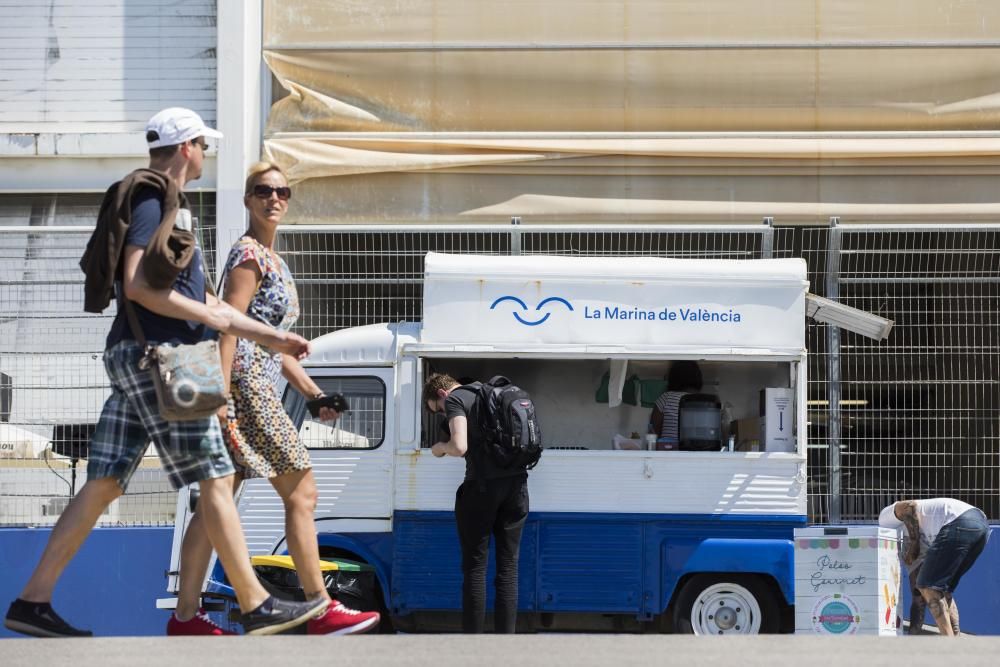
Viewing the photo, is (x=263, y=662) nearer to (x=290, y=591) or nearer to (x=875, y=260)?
(x=290, y=591)

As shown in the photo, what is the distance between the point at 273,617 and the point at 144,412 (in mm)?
843

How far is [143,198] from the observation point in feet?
15.2

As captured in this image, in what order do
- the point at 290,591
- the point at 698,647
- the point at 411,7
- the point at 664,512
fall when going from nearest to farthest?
the point at 698,647
the point at 290,591
the point at 664,512
the point at 411,7

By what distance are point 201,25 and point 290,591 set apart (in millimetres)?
6410

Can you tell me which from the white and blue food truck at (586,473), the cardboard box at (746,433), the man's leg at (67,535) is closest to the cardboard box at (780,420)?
the white and blue food truck at (586,473)

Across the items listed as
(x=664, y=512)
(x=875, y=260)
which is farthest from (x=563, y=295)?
(x=875, y=260)

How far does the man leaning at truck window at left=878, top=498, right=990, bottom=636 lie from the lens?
928 centimetres

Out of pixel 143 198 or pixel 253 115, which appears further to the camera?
pixel 253 115

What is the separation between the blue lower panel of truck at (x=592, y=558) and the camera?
8930 mm

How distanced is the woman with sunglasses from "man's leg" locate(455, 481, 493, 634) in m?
2.55

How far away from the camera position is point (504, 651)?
4.12 metres

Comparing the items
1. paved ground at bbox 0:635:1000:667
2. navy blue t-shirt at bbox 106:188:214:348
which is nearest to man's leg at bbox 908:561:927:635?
paved ground at bbox 0:635:1000:667

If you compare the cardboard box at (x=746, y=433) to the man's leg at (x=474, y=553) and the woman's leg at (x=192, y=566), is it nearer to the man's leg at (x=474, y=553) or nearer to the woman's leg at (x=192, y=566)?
the man's leg at (x=474, y=553)

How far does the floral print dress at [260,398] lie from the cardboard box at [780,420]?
185 inches
